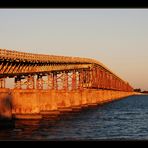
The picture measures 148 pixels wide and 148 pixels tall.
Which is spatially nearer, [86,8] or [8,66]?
[86,8]

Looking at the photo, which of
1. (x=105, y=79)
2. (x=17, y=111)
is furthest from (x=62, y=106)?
(x=105, y=79)

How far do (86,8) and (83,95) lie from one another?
131 metres

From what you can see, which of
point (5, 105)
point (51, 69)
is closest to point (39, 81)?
point (51, 69)

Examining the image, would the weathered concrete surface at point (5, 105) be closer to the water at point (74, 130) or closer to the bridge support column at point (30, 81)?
the water at point (74, 130)

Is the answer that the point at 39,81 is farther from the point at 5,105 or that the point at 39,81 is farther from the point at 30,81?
the point at 5,105

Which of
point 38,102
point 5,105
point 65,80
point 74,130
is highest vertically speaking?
point 65,80

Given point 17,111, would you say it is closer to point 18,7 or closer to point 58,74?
point 58,74

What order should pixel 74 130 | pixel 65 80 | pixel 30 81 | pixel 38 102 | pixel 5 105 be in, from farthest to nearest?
pixel 65 80 → pixel 30 81 → pixel 38 102 → pixel 5 105 → pixel 74 130

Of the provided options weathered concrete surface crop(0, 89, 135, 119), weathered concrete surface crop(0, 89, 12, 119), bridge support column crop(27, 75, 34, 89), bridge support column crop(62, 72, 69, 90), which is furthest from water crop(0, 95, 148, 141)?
bridge support column crop(62, 72, 69, 90)

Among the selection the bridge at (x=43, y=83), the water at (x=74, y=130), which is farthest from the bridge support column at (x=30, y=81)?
the water at (x=74, y=130)

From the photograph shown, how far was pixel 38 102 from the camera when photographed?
86.2m

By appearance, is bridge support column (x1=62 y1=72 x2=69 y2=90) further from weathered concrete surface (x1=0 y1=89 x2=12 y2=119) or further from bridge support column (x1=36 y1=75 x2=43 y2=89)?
weathered concrete surface (x1=0 y1=89 x2=12 y2=119)

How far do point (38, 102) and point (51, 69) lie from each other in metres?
23.5
